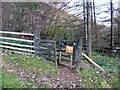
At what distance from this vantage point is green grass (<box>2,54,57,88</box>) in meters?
4.14

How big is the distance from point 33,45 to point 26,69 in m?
1.25

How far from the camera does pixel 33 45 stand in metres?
6.11

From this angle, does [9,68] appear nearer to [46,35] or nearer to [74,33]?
[46,35]

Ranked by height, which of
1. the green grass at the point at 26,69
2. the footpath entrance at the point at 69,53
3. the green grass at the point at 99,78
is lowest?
the green grass at the point at 99,78

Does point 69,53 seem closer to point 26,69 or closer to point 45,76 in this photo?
point 45,76

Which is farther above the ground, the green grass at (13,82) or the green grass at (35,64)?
the green grass at (35,64)

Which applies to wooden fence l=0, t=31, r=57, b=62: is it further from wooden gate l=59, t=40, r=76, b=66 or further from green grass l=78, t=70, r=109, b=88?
green grass l=78, t=70, r=109, b=88

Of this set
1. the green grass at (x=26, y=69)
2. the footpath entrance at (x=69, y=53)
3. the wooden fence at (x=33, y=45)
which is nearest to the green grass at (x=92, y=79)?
the footpath entrance at (x=69, y=53)

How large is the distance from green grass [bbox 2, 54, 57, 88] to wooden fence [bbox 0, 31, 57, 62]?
214mm

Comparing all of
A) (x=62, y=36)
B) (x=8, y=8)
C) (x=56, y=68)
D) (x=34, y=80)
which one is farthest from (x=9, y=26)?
(x=34, y=80)

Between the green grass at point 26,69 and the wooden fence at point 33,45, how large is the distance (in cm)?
21

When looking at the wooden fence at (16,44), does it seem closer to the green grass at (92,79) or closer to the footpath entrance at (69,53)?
the footpath entrance at (69,53)

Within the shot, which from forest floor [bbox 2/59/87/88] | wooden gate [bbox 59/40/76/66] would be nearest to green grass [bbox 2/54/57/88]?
forest floor [bbox 2/59/87/88]

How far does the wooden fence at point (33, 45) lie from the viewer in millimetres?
5734
